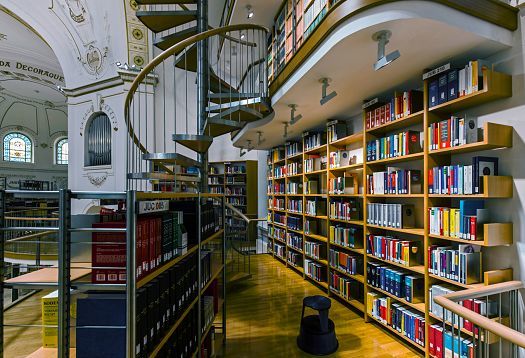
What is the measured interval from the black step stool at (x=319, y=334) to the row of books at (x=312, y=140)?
250 cm

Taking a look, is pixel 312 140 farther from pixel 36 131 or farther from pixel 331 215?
pixel 36 131

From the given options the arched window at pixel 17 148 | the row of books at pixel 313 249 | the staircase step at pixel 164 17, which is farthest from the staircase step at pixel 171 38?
the arched window at pixel 17 148

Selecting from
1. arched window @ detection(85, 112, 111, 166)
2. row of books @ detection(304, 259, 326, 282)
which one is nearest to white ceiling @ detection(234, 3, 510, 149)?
row of books @ detection(304, 259, 326, 282)

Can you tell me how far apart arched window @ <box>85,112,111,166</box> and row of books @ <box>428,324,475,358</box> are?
733 cm

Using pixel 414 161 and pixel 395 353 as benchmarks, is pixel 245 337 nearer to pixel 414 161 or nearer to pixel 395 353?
pixel 395 353

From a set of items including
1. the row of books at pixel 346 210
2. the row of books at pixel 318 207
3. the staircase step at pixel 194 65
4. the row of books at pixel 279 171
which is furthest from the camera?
the row of books at pixel 279 171

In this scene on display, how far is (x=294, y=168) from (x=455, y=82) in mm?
3271

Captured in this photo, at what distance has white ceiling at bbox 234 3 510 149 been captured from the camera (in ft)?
6.22

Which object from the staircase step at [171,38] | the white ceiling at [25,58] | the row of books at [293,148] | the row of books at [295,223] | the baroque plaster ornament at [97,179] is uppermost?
the white ceiling at [25,58]

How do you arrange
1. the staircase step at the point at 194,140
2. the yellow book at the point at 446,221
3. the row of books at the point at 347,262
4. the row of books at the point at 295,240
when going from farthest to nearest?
1. the row of books at the point at 295,240
2. the row of books at the point at 347,262
3. the staircase step at the point at 194,140
4. the yellow book at the point at 446,221

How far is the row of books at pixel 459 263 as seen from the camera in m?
2.19

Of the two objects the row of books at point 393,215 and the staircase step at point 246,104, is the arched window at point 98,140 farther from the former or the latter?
the row of books at point 393,215

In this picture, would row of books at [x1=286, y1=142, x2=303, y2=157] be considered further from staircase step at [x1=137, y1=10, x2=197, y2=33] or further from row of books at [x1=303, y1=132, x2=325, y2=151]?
staircase step at [x1=137, y1=10, x2=197, y2=33]

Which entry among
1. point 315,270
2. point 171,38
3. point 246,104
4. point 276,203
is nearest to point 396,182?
point 246,104
